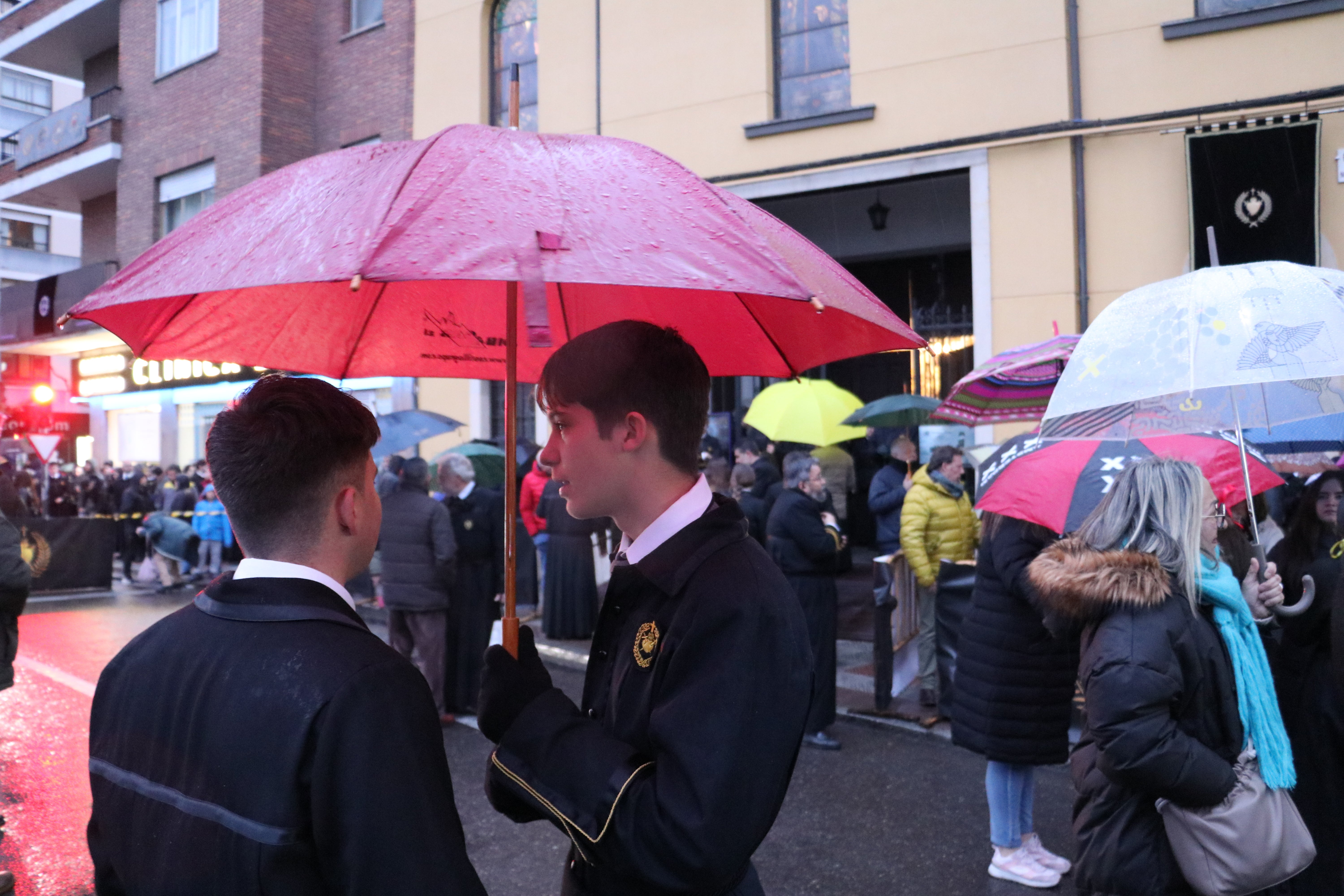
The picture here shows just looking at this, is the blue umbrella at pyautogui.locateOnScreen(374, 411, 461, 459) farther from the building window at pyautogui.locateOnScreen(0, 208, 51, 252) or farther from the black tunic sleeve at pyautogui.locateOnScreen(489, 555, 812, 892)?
the building window at pyautogui.locateOnScreen(0, 208, 51, 252)

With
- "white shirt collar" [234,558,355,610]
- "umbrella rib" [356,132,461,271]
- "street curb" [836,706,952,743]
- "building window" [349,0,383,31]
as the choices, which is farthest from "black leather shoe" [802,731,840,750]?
"building window" [349,0,383,31]

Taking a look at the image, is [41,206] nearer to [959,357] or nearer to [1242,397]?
[959,357]

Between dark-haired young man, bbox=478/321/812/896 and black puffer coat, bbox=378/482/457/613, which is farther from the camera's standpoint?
black puffer coat, bbox=378/482/457/613

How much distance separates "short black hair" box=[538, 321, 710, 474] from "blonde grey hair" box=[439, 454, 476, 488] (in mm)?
6051

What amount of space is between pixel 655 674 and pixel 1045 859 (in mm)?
3720

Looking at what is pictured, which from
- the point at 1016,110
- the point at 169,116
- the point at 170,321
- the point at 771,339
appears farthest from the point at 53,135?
the point at 771,339

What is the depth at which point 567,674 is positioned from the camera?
8562mm

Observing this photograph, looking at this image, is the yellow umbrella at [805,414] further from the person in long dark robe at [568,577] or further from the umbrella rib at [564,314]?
the umbrella rib at [564,314]

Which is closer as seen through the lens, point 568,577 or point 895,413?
point 568,577

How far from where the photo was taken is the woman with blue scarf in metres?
2.70

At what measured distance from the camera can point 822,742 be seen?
21.0 feet

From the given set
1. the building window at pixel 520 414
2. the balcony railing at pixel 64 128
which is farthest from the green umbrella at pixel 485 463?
the balcony railing at pixel 64 128

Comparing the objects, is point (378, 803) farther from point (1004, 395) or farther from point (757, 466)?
point (757, 466)

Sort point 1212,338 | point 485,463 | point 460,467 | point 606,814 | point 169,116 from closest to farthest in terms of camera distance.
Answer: point 606,814, point 1212,338, point 460,467, point 485,463, point 169,116
